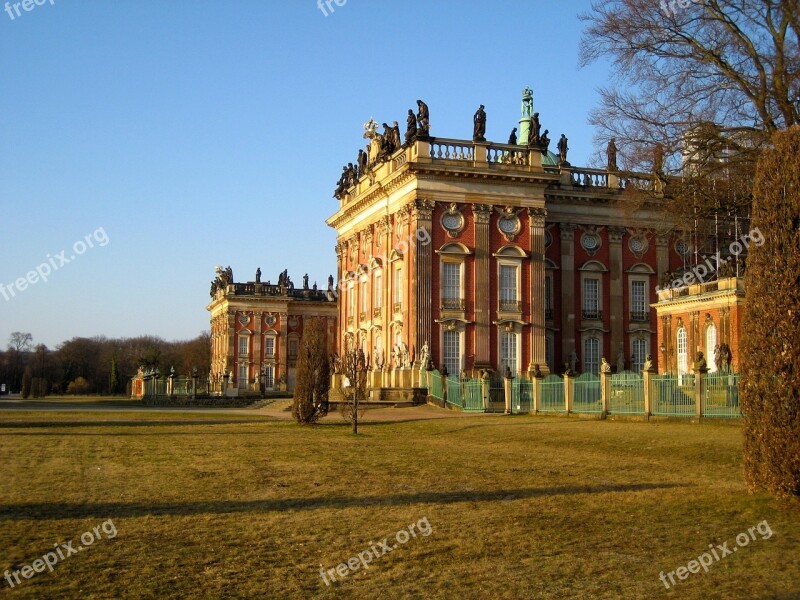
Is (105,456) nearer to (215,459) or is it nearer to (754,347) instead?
(215,459)

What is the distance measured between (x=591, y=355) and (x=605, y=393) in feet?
73.4

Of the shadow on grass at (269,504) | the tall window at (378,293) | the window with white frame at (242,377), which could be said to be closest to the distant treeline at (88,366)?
the window with white frame at (242,377)

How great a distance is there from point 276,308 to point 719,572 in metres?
81.5

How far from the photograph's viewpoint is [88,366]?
5226 inches

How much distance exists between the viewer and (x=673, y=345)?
44.5 meters

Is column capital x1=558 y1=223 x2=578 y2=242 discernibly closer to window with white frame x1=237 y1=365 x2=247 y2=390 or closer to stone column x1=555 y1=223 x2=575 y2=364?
stone column x1=555 y1=223 x2=575 y2=364

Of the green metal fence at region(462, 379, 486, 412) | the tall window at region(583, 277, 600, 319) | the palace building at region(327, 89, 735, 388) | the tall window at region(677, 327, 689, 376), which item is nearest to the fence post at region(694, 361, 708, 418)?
the green metal fence at region(462, 379, 486, 412)

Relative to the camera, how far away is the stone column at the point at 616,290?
50.4m

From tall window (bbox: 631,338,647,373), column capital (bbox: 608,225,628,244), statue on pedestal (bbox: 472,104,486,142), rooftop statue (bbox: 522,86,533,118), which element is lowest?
tall window (bbox: 631,338,647,373)

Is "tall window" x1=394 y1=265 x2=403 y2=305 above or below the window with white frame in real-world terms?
above

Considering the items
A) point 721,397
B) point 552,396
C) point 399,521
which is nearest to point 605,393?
point 552,396

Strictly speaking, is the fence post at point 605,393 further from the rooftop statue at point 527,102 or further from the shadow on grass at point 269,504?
the rooftop statue at point 527,102

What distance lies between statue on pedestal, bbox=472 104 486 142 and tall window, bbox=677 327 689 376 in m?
13.6

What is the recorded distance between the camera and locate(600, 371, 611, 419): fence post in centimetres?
2800
